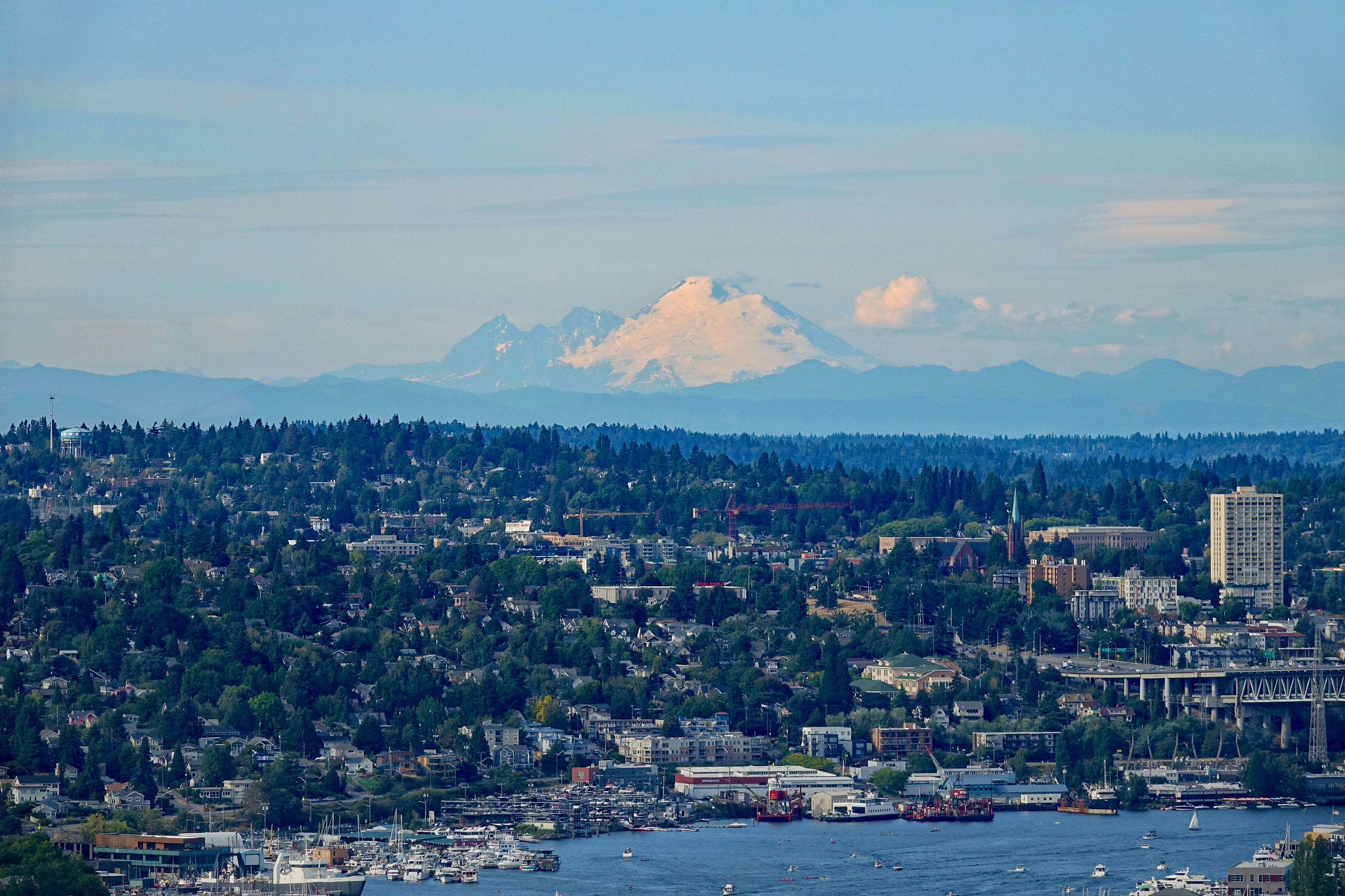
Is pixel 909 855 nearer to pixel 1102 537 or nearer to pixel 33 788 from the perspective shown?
pixel 33 788

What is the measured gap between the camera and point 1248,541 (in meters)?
83.6

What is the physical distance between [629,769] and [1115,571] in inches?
1243

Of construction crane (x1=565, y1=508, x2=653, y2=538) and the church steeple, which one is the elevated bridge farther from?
construction crane (x1=565, y1=508, x2=653, y2=538)

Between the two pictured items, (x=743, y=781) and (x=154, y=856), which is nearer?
(x=154, y=856)

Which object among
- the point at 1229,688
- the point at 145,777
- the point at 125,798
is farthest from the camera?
the point at 1229,688

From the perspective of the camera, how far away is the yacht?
41.3 meters

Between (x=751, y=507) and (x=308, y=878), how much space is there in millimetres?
62866

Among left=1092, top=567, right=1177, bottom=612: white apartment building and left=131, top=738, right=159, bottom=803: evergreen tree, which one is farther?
left=1092, top=567, right=1177, bottom=612: white apartment building

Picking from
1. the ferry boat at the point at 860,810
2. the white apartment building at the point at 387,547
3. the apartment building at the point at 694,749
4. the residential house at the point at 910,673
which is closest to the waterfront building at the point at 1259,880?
the ferry boat at the point at 860,810

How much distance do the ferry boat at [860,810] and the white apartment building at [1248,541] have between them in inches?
1248

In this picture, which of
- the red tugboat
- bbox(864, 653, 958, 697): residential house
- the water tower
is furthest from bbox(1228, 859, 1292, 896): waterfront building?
the water tower

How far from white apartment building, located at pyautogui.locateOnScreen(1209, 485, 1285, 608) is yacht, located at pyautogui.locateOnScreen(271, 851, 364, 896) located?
4506cm

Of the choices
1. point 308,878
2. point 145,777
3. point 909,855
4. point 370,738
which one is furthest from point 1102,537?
Result: point 308,878

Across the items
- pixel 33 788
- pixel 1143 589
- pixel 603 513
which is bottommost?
pixel 33 788
